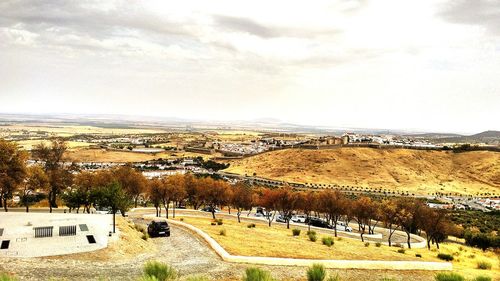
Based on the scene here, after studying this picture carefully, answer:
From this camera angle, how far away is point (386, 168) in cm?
12850

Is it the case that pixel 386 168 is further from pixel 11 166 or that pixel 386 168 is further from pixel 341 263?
pixel 341 263

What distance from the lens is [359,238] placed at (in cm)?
4397

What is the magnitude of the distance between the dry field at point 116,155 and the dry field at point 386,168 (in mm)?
33812

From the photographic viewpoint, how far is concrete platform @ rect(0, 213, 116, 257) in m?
19.5

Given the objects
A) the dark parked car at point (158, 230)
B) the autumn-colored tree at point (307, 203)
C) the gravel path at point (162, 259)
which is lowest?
the autumn-colored tree at point (307, 203)

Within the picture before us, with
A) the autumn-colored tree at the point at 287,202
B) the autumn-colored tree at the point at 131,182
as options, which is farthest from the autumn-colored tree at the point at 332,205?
the autumn-colored tree at the point at 131,182

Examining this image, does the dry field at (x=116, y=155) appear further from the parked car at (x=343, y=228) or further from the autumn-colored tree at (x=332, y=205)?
the parked car at (x=343, y=228)

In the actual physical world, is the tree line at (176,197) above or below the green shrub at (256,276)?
below

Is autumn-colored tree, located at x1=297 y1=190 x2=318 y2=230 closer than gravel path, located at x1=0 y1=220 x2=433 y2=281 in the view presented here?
No

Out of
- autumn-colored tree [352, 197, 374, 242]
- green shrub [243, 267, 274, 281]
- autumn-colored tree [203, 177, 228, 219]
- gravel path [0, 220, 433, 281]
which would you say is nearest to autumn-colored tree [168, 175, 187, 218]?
autumn-colored tree [203, 177, 228, 219]

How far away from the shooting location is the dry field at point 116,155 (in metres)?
150

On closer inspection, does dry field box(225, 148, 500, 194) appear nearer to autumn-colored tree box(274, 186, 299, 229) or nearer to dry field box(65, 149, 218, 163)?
dry field box(65, 149, 218, 163)

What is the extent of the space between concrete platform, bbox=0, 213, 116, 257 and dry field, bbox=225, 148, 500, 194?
96340mm

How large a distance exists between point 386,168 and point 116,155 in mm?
100250
